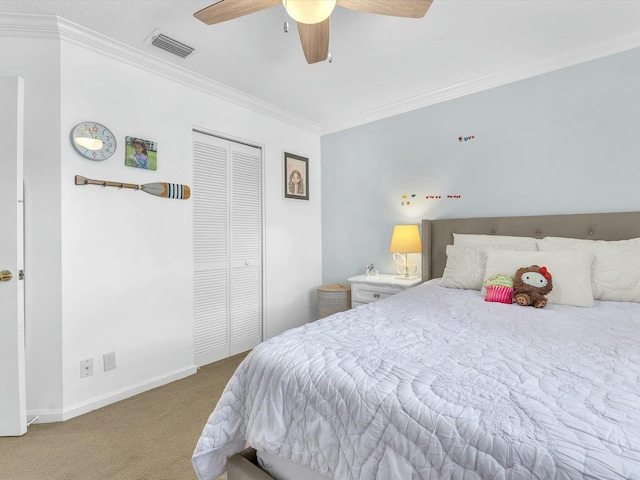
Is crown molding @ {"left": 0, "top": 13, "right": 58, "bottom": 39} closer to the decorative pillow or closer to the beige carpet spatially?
the beige carpet

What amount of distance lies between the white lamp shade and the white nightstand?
29cm

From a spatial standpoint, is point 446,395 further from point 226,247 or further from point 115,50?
point 115,50

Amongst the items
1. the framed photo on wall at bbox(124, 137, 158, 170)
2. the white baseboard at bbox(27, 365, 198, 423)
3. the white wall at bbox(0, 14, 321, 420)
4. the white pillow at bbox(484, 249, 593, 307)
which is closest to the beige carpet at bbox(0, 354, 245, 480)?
the white baseboard at bbox(27, 365, 198, 423)

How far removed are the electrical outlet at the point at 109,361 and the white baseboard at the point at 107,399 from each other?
0.56 feet

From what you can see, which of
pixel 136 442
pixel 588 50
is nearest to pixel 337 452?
pixel 136 442

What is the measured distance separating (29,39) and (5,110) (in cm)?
54

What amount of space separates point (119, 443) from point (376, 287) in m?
2.15

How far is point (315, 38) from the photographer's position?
177 centimetres

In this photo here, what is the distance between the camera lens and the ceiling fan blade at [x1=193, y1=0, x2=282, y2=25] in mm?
1521

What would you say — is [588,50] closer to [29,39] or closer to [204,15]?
[204,15]

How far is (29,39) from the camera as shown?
6.54 feet

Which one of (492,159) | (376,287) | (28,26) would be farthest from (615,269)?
(28,26)

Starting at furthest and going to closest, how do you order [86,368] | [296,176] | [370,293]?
[296,176]
[370,293]
[86,368]

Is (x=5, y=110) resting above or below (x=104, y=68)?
below
